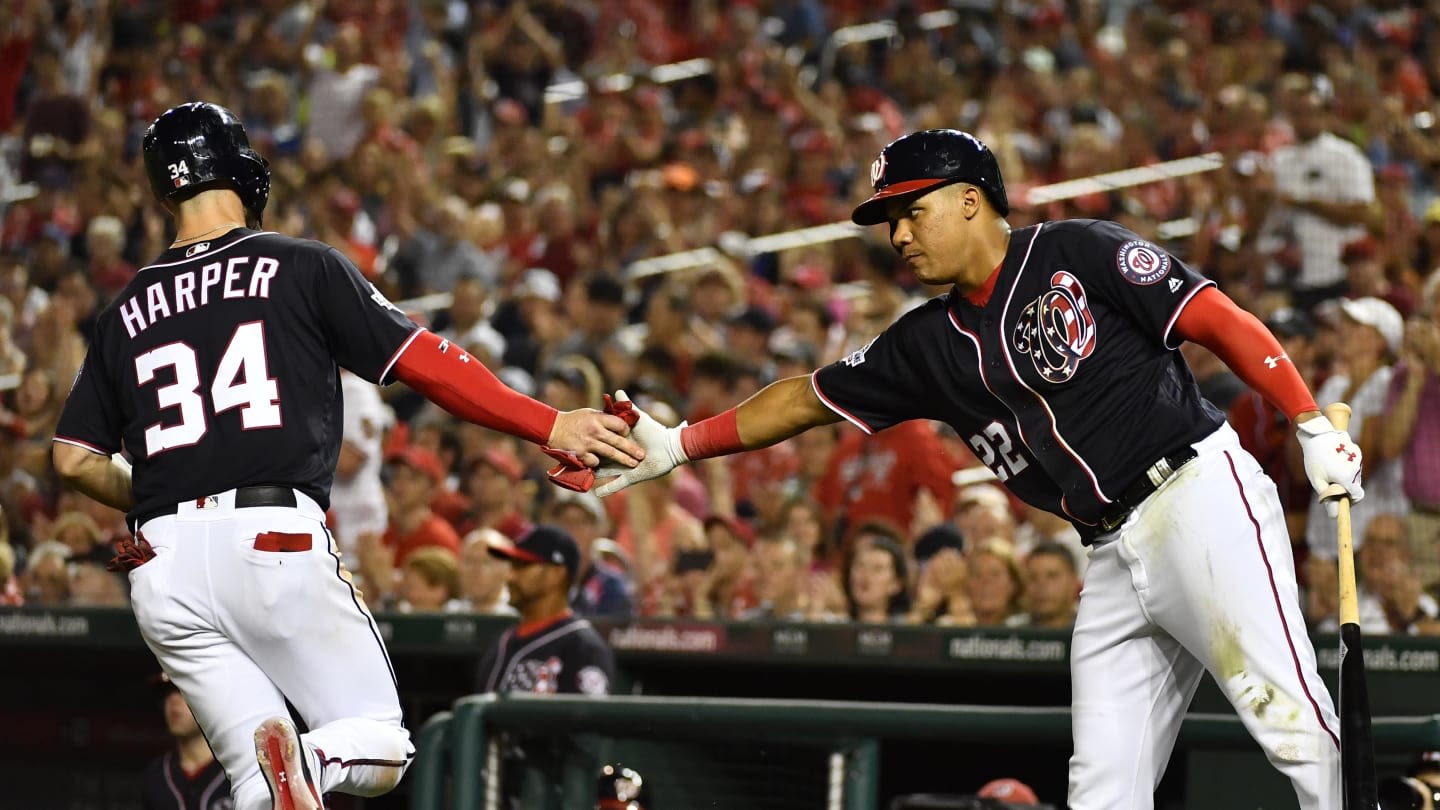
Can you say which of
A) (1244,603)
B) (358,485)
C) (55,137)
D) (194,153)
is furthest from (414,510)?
(55,137)

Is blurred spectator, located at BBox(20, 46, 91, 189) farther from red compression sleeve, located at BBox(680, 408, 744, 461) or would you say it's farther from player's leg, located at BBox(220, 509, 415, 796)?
player's leg, located at BBox(220, 509, 415, 796)

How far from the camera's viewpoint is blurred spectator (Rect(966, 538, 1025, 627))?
6809 mm

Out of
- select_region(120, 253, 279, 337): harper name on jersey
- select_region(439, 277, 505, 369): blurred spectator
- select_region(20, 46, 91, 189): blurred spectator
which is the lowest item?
select_region(120, 253, 279, 337): harper name on jersey

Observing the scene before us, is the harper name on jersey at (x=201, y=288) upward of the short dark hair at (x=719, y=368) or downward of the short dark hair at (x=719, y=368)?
downward

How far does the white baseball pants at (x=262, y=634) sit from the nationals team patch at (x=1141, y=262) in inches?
70.0

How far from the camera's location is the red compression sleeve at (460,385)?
432 centimetres

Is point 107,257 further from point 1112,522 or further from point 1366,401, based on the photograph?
point 1112,522

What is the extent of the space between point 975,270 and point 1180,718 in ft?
3.51

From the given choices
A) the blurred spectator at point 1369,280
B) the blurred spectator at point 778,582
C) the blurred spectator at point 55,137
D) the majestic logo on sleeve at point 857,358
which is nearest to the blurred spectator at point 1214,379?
the blurred spectator at point 1369,280

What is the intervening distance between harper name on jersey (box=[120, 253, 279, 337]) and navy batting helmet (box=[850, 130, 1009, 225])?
4.26 feet

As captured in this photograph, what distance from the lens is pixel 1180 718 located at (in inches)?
168

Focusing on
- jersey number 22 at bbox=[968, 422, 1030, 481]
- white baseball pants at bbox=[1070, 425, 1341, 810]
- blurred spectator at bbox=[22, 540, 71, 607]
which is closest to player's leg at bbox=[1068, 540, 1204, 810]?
white baseball pants at bbox=[1070, 425, 1341, 810]

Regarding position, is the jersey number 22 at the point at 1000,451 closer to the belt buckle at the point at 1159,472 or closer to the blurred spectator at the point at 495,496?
the belt buckle at the point at 1159,472

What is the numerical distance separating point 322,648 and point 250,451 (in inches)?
17.4
